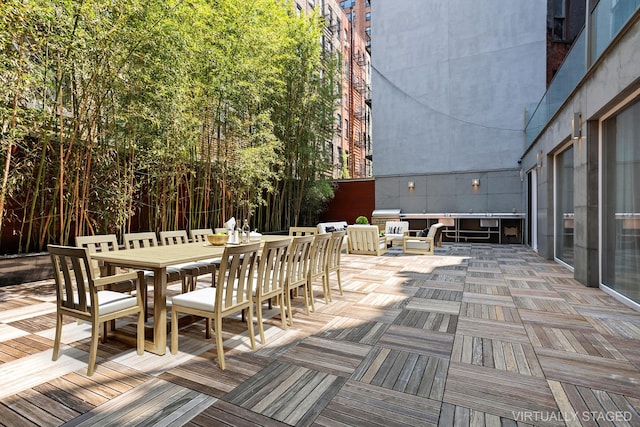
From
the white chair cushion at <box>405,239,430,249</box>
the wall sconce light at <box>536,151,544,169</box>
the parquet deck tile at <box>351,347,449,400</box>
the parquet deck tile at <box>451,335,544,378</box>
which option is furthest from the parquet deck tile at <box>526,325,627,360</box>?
the wall sconce light at <box>536,151,544,169</box>

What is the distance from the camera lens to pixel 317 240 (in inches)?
128

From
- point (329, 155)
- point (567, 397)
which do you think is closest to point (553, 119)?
point (567, 397)

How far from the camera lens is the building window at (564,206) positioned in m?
5.32

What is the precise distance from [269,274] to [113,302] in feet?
3.41

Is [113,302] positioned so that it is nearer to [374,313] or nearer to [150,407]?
[150,407]

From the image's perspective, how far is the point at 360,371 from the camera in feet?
6.81

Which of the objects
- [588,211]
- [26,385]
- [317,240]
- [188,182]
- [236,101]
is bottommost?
[26,385]

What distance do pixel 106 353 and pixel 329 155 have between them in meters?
9.44

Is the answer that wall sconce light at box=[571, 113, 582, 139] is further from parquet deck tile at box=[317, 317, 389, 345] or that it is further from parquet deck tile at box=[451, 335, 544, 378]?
parquet deck tile at box=[317, 317, 389, 345]

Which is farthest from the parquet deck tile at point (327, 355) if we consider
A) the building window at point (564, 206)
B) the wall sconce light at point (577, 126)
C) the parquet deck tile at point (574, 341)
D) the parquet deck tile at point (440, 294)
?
the building window at point (564, 206)

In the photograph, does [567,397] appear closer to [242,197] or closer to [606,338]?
[606,338]
